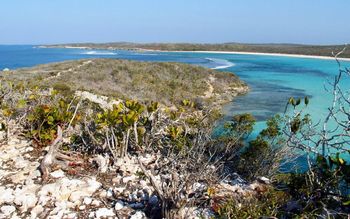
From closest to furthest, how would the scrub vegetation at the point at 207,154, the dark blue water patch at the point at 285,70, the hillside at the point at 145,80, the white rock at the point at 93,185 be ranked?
the scrub vegetation at the point at 207,154
the white rock at the point at 93,185
the hillside at the point at 145,80
the dark blue water patch at the point at 285,70

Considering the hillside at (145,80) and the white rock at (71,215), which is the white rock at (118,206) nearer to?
the white rock at (71,215)

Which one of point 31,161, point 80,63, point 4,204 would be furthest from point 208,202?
point 80,63

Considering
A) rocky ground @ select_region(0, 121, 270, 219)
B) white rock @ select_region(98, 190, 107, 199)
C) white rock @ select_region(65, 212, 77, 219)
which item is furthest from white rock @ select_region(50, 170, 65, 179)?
white rock @ select_region(65, 212, 77, 219)

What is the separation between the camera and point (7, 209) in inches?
181

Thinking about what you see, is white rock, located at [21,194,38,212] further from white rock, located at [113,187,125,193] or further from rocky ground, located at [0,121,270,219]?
white rock, located at [113,187,125,193]

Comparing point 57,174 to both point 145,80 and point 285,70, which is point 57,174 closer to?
point 145,80

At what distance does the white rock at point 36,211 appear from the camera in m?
4.52

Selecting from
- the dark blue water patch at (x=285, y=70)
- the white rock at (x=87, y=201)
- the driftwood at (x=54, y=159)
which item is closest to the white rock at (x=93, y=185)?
the white rock at (x=87, y=201)

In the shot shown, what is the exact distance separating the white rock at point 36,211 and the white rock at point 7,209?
26 centimetres

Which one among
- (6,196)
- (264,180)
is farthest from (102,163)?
(264,180)

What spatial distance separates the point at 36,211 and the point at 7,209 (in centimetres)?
38

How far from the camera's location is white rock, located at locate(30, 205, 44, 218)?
14.8 ft

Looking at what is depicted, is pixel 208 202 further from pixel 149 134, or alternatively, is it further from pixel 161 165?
pixel 149 134

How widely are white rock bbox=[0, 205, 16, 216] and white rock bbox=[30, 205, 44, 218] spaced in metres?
0.26
